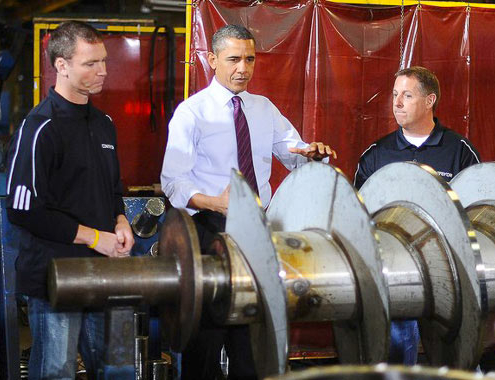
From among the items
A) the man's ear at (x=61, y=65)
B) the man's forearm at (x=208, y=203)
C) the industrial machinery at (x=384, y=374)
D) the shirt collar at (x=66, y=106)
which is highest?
the man's ear at (x=61, y=65)

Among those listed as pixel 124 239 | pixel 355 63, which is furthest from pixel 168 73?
pixel 124 239

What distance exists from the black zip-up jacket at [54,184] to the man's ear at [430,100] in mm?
1627

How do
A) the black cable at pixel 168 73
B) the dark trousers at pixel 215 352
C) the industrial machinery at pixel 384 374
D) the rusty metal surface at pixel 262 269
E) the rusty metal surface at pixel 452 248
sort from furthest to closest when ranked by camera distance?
the black cable at pixel 168 73 → the dark trousers at pixel 215 352 → the rusty metal surface at pixel 452 248 → the rusty metal surface at pixel 262 269 → the industrial machinery at pixel 384 374

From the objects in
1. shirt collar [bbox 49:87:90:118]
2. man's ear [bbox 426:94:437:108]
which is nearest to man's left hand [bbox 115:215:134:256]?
shirt collar [bbox 49:87:90:118]

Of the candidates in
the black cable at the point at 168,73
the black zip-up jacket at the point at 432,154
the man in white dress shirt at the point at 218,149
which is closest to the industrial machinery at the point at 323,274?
the man in white dress shirt at the point at 218,149

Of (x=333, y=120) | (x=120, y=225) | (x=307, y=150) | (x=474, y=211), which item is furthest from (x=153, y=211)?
(x=474, y=211)

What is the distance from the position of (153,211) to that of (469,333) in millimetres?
2062

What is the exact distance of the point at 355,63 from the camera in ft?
15.6

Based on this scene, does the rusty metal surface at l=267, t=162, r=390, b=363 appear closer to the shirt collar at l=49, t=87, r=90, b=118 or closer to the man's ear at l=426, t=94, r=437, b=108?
the shirt collar at l=49, t=87, r=90, b=118

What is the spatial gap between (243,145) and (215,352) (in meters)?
0.89

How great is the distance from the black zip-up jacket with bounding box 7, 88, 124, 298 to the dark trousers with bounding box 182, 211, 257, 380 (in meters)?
0.50

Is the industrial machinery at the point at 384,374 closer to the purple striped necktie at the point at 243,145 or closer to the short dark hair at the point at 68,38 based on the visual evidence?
the short dark hair at the point at 68,38

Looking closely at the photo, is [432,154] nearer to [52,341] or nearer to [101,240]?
[101,240]

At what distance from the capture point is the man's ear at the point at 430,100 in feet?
12.4
